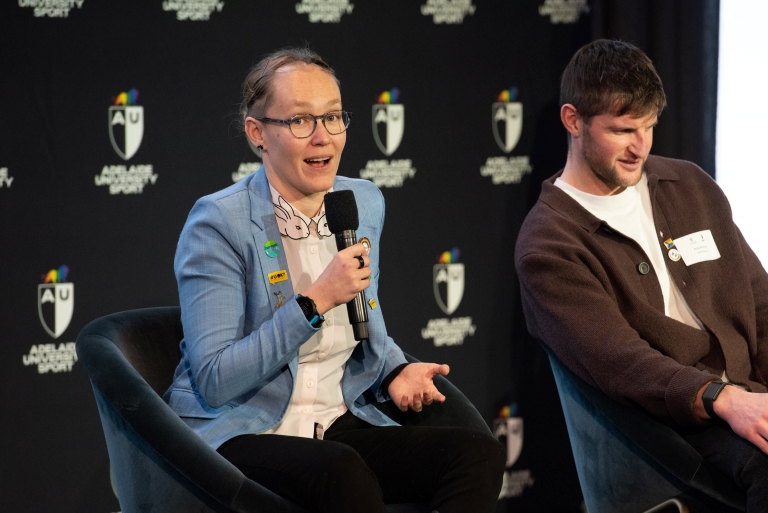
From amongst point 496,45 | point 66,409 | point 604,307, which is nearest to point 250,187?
point 604,307

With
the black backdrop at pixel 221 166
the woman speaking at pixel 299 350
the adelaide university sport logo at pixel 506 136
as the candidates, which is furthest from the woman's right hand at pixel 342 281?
the adelaide university sport logo at pixel 506 136

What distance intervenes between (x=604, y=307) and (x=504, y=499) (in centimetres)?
161

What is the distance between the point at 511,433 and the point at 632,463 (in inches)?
53.8

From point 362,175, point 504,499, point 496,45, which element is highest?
point 496,45

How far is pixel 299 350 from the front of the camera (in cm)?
226

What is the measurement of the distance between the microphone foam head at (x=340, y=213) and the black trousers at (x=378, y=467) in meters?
0.51

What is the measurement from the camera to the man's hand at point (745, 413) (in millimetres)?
2127

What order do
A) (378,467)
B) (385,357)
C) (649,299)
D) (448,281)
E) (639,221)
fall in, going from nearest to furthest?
(378,467) → (385,357) → (649,299) → (639,221) → (448,281)

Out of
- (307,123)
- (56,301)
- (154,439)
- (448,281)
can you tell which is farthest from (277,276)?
(448,281)

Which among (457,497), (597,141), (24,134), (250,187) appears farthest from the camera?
(24,134)

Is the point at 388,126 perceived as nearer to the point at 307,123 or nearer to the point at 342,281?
the point at 307,123

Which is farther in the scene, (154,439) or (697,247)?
(697,247)

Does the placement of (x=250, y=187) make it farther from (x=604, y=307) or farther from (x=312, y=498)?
(x=604, y=307)

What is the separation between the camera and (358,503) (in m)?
1.89
